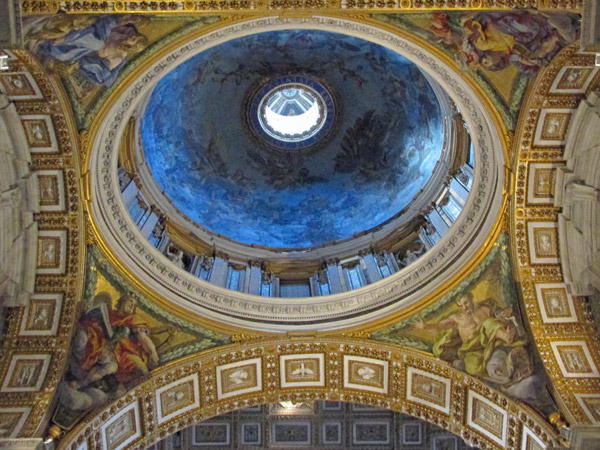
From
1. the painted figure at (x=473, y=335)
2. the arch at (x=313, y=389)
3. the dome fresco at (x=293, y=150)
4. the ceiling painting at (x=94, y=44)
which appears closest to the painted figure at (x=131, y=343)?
the arch at (x=313, y=389)

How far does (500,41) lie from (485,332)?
6443mm

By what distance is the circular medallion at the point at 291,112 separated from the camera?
23469mm

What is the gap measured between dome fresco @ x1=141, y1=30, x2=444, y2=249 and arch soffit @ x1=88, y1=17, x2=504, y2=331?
15.8ft

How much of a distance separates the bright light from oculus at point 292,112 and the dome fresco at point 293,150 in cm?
52

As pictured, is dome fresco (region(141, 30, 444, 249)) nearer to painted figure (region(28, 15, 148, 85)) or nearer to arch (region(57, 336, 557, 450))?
arch (region(57, 336, 557, 450))

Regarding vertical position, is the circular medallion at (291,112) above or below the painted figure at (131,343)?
above

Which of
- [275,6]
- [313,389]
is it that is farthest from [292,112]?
[275,6]

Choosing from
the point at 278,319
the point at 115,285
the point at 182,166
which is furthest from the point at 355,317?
the point at 182,166

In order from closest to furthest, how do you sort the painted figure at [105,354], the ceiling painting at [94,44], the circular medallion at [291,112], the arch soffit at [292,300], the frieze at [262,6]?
1. the frieze at [262,6]
2. the ceiling painting at [94,44]
3. the arch soffit at [292,300]
4. the painted figure at [105,354]
5. the circular medallion at [291,112]

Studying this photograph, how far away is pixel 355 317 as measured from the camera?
1658 cm

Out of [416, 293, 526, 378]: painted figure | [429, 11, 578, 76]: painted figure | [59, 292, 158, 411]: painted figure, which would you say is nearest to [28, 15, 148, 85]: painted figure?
[59, 292, 158, 411]: painted figure

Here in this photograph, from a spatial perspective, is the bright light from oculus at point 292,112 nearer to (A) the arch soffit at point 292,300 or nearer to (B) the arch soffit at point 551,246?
(A) the arch soffit at point 292,300

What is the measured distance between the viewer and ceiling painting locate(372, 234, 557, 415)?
14781mm

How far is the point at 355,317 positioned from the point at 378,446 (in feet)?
17.3
